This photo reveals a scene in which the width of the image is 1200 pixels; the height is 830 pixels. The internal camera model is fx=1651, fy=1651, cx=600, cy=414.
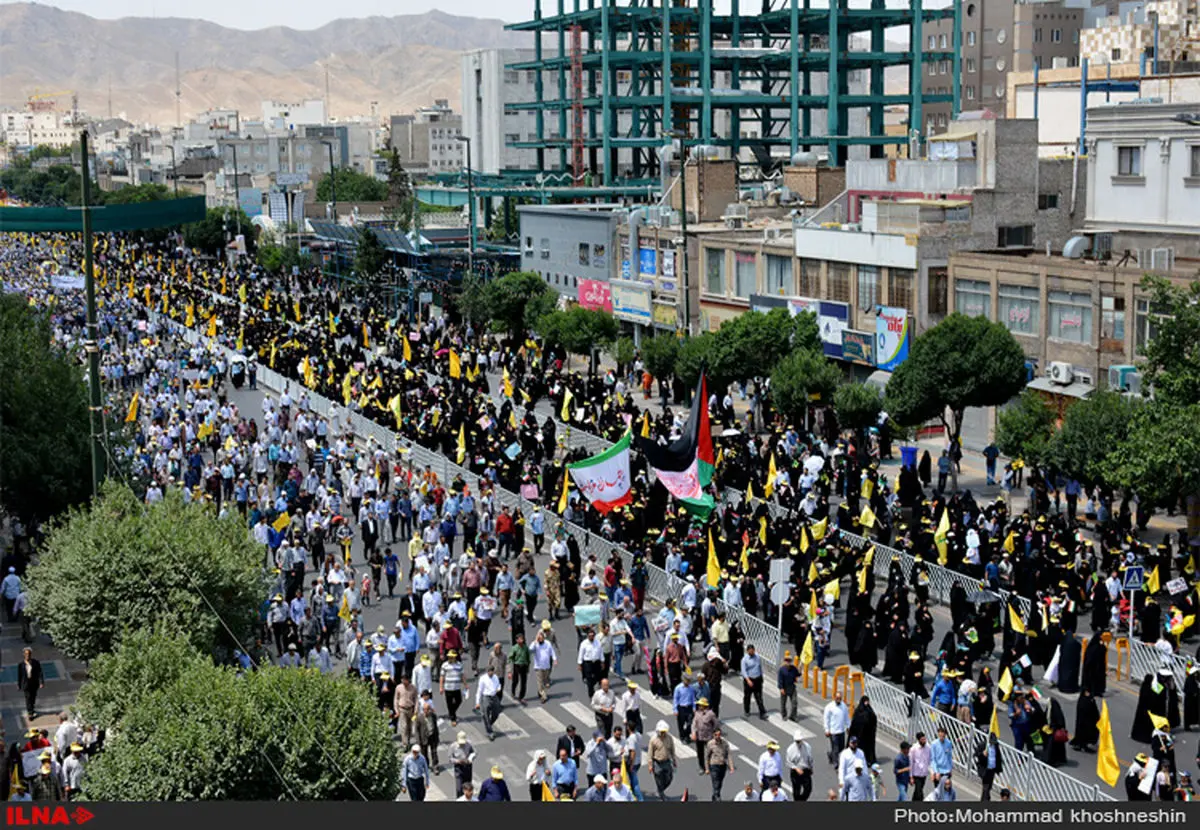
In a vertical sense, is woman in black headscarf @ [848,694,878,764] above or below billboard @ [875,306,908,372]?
below

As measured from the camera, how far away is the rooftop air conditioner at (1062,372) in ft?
121

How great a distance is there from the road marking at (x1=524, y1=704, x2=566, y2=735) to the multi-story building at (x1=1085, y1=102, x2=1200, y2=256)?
24.3 meters

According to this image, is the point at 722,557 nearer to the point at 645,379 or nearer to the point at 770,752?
the point at 770,752

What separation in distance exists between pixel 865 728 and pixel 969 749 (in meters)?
1.18

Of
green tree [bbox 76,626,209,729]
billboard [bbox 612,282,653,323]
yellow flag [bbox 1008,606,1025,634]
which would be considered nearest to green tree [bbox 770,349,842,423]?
yellow flag [bbox 1008,606,1025,634]

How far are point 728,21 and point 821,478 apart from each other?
72.5 m

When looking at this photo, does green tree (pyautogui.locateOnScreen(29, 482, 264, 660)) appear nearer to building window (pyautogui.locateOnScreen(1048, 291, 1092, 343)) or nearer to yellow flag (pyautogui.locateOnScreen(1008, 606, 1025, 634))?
yellow flag (pyautogui.locateOnScreen(1008, 606, 1025, 634))

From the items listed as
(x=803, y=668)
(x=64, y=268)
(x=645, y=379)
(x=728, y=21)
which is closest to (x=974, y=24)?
(x=728, y=21)

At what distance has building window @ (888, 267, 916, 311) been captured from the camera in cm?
4262

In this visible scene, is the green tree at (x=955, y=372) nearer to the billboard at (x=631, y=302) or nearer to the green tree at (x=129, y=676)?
the green tree at (x=129, y=676)

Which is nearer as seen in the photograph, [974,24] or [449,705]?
[449,705]

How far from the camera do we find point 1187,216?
41625 millimetres

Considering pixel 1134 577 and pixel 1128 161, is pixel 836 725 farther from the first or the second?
pixel 1128 161

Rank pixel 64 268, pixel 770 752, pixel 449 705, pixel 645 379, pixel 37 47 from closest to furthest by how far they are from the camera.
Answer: pixel 770 752, pixel 449 705, pixel 37 47, pixel 645 379, pixel 64 268
